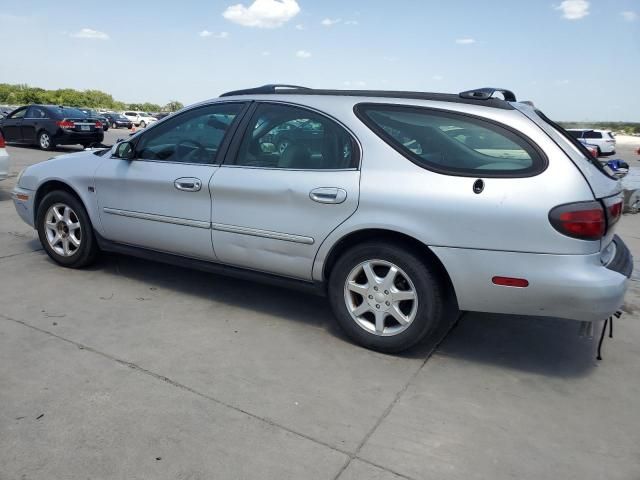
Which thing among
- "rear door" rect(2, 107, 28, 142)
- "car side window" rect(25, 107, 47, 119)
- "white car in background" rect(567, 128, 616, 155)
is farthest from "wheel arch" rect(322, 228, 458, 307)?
"white car in background" rect(567, 128, 616, 155)

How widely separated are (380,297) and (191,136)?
6.50 ft

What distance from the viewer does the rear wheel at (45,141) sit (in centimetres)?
1658

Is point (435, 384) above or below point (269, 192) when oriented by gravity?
below

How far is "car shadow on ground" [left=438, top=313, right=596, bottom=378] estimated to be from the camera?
3.45 m

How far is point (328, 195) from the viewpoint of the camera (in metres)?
3.47

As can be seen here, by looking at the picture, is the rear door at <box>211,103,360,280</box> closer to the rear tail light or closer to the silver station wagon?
the silver station wagon

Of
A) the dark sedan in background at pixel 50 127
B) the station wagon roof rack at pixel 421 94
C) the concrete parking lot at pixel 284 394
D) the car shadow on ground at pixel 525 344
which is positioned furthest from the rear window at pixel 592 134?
the station wagon roof rack at pixel 421 94

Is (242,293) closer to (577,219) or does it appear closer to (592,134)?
(577,219)

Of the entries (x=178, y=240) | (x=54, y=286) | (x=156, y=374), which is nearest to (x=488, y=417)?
(x=156, y=374)

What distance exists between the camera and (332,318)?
161 inches

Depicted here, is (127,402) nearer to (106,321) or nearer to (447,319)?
(106,321)

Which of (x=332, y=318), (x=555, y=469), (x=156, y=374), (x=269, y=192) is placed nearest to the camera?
(x=555, y=469)

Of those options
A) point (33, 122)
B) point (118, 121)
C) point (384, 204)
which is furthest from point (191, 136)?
point (118, 121)

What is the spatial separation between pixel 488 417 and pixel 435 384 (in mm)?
393
